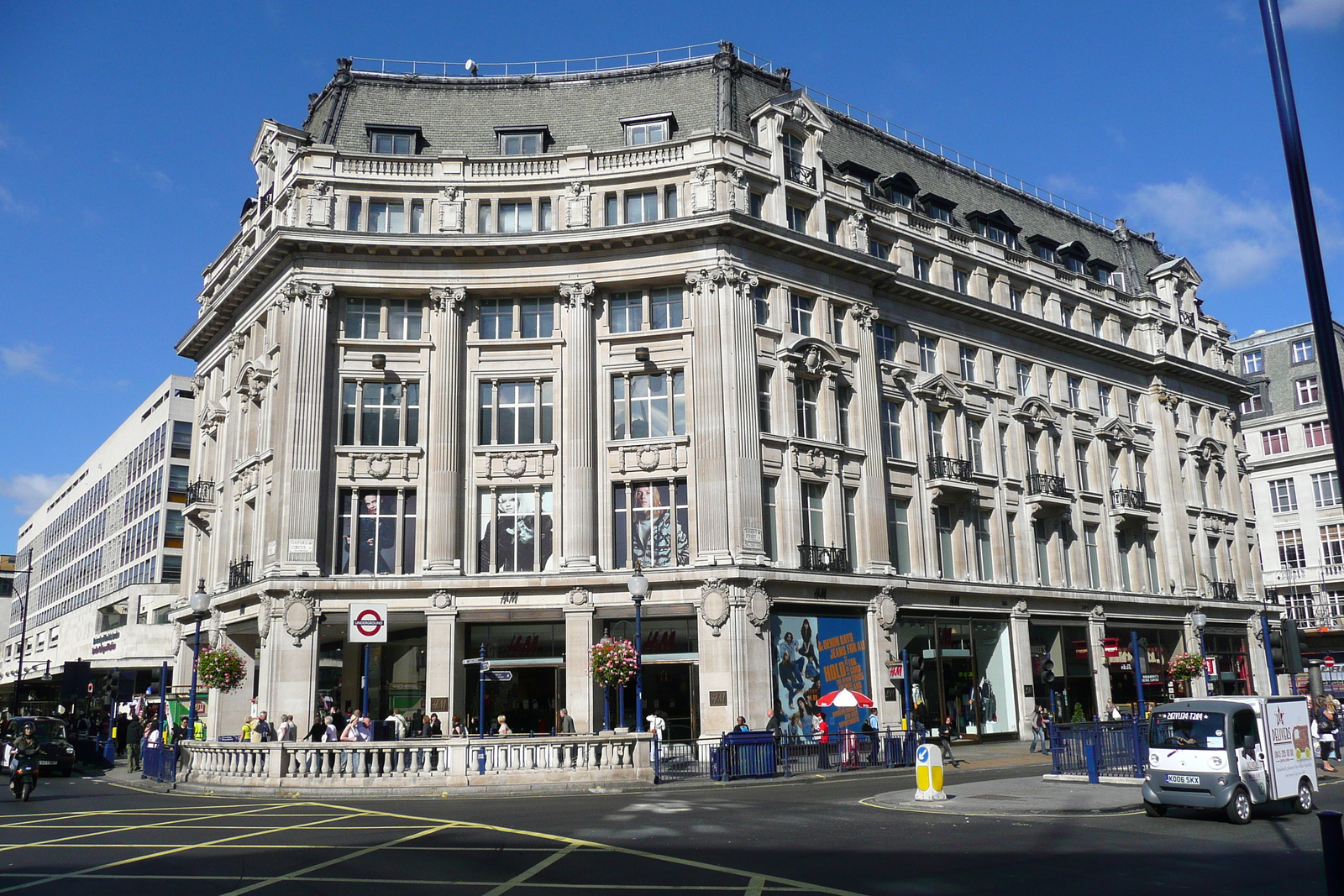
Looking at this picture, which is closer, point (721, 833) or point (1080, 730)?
point (721, 833)

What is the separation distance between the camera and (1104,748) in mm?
25578

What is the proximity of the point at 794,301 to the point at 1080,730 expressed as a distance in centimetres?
2095

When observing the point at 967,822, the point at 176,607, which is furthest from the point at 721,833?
the point at 176,607

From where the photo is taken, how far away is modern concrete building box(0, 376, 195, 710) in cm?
6825

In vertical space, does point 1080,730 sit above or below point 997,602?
below

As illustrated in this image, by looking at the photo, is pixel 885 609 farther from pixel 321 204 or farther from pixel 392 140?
pixel 392 140

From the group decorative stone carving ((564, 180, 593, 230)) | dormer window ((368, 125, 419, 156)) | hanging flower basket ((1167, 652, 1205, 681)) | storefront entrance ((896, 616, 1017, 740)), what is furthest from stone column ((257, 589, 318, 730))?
hanging flower basket ((1167, 652, 1205, 681))

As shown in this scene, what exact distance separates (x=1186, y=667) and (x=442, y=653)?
34.7 meters

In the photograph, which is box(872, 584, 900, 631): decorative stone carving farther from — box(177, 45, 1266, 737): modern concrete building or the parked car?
the parked car

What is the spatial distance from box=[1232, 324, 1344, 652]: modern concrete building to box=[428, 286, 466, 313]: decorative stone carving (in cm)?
5399

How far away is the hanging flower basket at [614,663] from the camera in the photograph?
1256 inches

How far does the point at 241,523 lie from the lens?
4334 cm

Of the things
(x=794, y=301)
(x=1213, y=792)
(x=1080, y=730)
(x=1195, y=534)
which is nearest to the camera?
(x=1213, y=792)

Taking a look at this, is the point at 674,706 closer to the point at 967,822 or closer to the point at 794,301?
the point at 794,301
